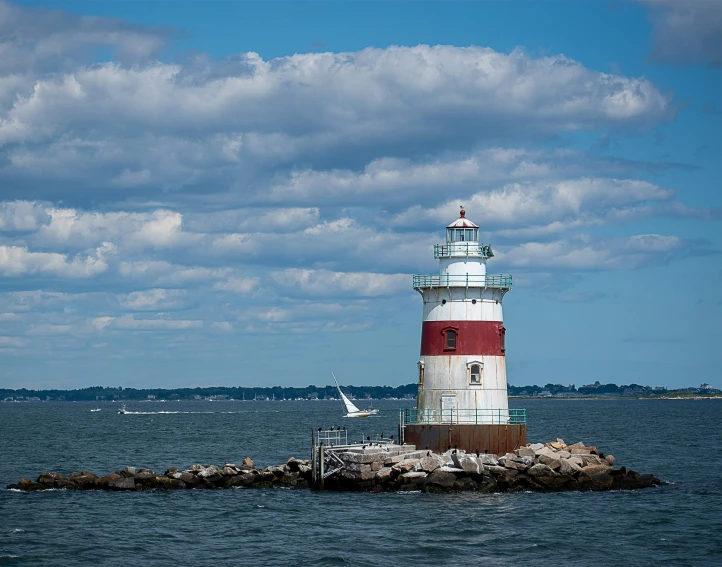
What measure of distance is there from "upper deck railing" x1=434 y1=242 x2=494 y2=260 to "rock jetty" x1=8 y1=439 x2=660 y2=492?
7823 mm

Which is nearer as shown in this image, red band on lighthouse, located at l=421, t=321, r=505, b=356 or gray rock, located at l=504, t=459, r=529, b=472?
gray rock, located at l=504, t=459, r=529, b=472

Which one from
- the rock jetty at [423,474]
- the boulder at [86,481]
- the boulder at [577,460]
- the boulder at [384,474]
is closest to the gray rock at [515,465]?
the rock jetty at [423,474]

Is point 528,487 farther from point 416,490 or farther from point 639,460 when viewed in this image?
point 639,460

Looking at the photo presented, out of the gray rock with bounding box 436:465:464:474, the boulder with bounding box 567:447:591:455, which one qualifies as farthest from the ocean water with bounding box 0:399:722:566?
the boulder with bounding box 567:447:591:455

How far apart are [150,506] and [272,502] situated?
15.4ft

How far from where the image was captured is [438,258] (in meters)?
46.7

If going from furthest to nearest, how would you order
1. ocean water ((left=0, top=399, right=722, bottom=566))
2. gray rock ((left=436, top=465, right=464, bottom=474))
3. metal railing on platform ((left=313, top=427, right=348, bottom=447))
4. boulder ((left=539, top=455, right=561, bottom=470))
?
metal railing on platform ((left=313, top=427, right=348, bottom=447))
boulder ((left=539, top=455, right=561, bottom=470))
gray rock ((left=436, top=465, right=464, bottom=474))
ocean water ((left=0, top=399, right=722, bottom=566))

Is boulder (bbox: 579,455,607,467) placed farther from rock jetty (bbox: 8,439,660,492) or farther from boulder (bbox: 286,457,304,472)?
boulder (bbox: 286,457,304,472)

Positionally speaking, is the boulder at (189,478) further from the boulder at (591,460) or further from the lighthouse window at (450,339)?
the boulder at (591,460)

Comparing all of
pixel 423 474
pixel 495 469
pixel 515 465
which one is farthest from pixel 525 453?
pixel 423 474

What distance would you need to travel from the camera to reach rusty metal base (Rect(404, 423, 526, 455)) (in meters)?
45.3

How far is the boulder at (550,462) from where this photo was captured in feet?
148

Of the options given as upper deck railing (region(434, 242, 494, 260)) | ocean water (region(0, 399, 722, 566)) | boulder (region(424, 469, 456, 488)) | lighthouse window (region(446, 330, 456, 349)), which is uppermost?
upper deck railing (region(434, 242, 494, 260))

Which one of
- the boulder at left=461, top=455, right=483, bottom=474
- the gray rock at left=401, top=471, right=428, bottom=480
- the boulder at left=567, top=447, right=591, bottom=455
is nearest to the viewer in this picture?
the boulder at left=461, top=455, right=483, bottom=474
